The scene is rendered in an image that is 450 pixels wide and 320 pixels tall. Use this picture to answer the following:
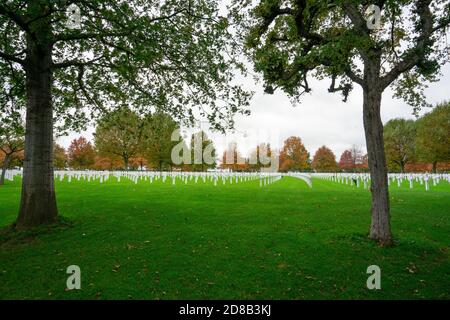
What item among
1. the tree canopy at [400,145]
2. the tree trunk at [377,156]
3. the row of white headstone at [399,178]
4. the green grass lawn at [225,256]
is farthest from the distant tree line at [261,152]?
the tree trunk at [377,156]

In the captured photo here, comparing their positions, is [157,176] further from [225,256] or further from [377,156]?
[377,156]

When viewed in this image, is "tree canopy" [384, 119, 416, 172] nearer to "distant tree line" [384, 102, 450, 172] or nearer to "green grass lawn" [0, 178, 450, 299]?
"distant tree line" [384, 102, 450, 172]

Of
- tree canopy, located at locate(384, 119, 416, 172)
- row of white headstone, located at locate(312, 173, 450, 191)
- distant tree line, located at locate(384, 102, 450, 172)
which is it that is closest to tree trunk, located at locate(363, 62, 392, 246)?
row of white headstone, located at locate(312, 173, 450, 191)

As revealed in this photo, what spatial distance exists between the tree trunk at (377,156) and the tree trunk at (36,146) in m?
9.47

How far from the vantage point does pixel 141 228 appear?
9305 mm

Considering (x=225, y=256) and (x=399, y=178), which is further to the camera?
(x=399, y=178)

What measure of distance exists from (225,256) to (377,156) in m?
4.75

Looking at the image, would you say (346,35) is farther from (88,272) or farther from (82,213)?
(82,213)

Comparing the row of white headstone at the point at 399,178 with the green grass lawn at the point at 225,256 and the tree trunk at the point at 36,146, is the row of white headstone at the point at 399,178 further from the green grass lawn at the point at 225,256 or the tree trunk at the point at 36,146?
the tree trunk at the point at 36,146

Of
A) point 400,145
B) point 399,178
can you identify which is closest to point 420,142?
point 400,145

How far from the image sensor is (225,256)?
23.3ft

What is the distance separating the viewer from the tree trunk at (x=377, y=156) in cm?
768

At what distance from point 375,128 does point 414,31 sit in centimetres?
293

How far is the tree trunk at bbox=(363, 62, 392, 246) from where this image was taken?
7676 millimetres
